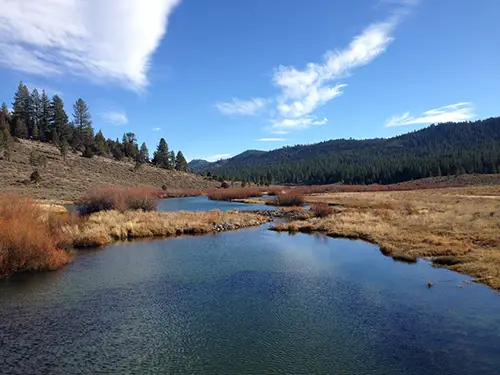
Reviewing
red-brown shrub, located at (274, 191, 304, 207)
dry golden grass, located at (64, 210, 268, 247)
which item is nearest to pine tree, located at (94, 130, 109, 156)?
red-brown shrub, located at (274, 191, 304, 207)

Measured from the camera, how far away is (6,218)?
24219mm

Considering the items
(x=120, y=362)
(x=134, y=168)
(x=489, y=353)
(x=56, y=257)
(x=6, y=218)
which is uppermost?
(x=134, y=168)

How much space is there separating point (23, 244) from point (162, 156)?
12104cm

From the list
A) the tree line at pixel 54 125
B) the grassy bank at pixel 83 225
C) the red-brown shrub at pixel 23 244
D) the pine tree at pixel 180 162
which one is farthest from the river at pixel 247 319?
the pine tree at pixel 180 162

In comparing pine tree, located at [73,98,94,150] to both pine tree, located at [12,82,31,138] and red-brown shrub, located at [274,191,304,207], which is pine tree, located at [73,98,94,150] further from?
red-brown shrub, located at [274,191,304,207]

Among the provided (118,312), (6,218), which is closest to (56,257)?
(6,218)

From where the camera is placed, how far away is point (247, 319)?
15430mm

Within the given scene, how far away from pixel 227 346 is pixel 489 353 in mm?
9061

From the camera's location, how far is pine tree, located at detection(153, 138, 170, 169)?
457 ft

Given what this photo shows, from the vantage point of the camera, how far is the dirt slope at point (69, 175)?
232 ft

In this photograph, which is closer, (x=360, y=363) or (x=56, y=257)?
(x=360, y=363)

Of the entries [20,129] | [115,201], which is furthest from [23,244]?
[20,129]

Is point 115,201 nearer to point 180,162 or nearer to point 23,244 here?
point 23,244

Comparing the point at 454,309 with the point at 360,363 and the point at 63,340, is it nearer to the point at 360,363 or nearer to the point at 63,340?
the point at 360,363
